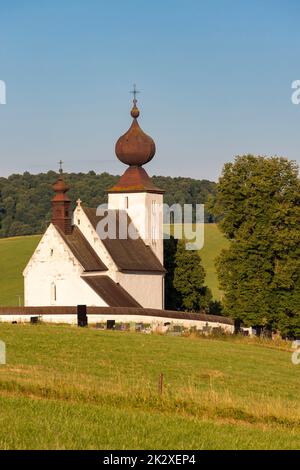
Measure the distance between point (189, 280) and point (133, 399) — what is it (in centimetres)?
5857

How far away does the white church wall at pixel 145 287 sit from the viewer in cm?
7469

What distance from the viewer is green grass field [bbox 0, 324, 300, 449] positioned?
21.3m

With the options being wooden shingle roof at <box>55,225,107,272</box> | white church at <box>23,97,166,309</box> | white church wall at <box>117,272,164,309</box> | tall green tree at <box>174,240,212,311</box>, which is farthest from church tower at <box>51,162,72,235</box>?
tall green tree at <box>174,240,212,311</box>

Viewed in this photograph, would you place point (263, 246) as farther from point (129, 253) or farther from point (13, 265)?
point (13, 265)

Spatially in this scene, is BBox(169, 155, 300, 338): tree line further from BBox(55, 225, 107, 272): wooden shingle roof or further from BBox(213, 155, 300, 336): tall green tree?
BBox(55, 225, 107, 272): wooden shingle roof

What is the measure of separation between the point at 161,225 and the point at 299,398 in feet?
152

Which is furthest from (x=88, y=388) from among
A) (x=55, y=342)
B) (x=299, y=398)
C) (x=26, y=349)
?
(x=55, y=342)

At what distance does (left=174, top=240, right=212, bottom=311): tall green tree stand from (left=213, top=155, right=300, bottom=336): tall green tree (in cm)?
1739

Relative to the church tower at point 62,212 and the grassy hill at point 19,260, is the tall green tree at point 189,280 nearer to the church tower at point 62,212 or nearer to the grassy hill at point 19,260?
the church tower at point 62,212

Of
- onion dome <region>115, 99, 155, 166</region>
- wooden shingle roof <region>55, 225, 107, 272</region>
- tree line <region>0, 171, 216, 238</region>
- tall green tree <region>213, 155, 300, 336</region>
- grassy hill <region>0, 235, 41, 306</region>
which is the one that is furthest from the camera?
tree line <region>0, 171, 216, 238</region>

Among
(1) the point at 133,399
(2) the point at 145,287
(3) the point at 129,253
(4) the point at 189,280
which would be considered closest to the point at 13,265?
(4) the point at 189,280

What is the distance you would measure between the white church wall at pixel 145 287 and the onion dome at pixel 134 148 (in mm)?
8446

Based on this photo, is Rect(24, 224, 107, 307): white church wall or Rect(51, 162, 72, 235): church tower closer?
Rect(24, 224, 107, 307): white church wall
